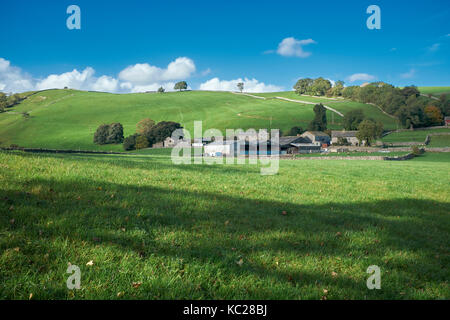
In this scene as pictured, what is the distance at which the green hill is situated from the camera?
10415cm

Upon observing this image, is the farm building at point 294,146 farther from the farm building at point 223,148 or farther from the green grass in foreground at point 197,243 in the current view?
the green grass in foreground at point 197,243

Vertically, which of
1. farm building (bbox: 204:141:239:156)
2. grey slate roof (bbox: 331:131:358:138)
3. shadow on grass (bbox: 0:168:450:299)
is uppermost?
grey slate roof (bbox: 331:131:358:138)

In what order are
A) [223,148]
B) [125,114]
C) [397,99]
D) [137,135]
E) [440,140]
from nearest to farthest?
[223,148]
[440,140]
[137,135]
[125,114]
[397,99]

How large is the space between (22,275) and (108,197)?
3.68m

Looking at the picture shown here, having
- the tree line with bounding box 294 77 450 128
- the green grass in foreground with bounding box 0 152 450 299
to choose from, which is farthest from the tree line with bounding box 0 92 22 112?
the tree line with bounding box 294 77 450 128

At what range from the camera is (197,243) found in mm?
5512

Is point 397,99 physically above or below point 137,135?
above

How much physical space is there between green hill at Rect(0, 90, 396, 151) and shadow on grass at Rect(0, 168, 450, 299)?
9580 cm

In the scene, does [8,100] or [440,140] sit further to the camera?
[8,100]

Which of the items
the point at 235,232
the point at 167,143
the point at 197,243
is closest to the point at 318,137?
the point at 167,143

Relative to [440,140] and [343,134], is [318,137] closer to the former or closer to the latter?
[343,134]

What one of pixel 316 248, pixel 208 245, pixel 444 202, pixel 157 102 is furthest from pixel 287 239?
pixel 157 102

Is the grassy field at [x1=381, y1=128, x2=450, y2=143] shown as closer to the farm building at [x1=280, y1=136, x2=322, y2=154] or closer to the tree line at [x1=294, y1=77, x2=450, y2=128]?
the tree line at [x1=294, y1=77, x2=450, y2=128]

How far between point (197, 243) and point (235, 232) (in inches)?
46.5
